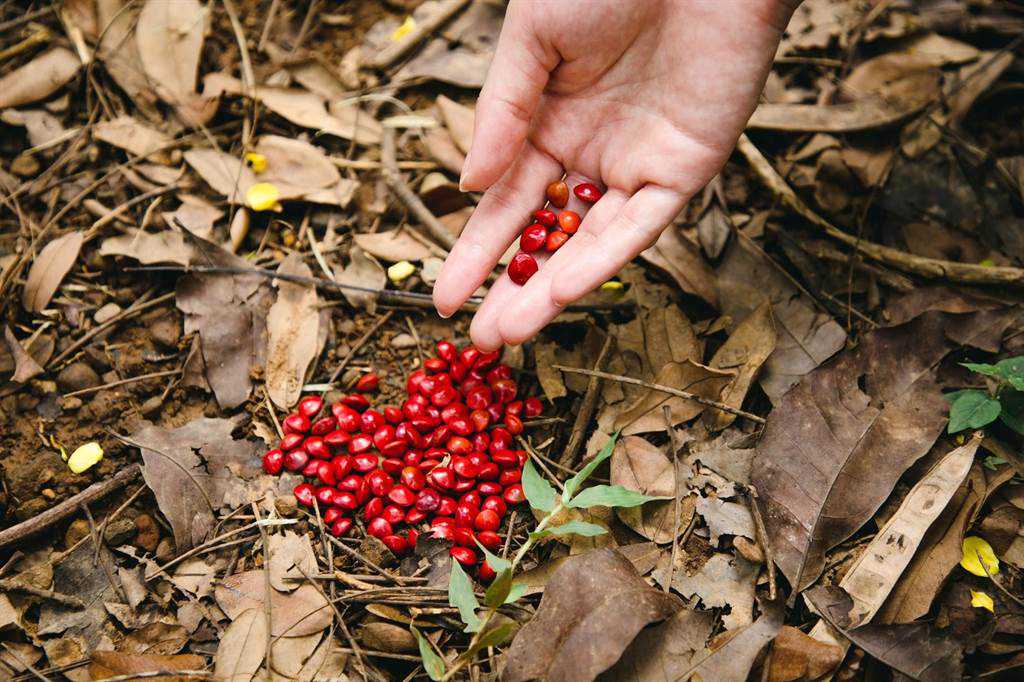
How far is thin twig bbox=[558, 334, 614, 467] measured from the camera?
3.19 meters

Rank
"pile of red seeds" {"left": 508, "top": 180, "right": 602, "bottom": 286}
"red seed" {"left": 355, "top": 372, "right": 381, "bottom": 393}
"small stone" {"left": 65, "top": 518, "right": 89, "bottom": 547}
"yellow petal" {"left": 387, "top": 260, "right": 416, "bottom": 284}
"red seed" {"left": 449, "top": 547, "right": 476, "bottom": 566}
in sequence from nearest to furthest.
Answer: "red seed" {"left": 449, "top": 547, "right": 476, "bottom": 566}
"small stone" {"left": 65, "top": 518, "right": 89, "bottom": 547}
"pile of red seeds" {"left": 508, "top": 180, "right": 602, "bottom": 286}
"red seed" {"left": 355, "top": 372, "right": 381, "bottom": 393}
"yellow petal" {"left": 387, "top": 260, "right": 416, "bottom": 284}

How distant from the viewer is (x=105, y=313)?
364cm

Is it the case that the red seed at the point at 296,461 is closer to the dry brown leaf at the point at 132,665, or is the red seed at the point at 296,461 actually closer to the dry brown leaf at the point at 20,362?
the dry brown leaf at the point at 132,665

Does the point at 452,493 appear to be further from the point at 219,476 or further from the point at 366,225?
the point at 366,225

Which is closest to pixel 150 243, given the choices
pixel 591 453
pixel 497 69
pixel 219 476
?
pixel 219 476

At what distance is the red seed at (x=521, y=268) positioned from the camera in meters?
3.10

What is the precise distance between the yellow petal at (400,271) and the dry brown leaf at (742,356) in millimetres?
1692

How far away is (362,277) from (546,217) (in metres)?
1.15

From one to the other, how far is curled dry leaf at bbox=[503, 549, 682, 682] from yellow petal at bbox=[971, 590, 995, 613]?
1205 millimetres

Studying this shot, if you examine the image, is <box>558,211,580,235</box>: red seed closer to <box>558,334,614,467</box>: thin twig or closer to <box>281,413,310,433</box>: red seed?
<box>558,334,614,467</box>: thin twig

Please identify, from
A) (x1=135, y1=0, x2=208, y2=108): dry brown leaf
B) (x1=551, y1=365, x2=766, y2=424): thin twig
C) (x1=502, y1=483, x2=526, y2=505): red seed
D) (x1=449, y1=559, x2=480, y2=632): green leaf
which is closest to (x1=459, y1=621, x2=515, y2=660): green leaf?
(x1=449, y1=559, x2=480, y2=632): green leaf

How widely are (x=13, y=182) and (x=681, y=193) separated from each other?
3845mm

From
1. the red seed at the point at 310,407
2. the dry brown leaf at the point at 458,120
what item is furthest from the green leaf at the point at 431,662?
the dry brown leaf at the point at 458,120

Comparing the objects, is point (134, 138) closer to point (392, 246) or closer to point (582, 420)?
point (392, 246)
